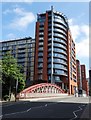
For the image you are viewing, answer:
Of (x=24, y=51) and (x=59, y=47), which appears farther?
(x=24, y=51)

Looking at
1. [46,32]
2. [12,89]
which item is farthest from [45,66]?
[12,89]

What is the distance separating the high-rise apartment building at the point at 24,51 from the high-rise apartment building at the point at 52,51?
13778 millimetres

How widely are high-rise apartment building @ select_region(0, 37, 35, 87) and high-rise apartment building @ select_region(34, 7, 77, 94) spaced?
1378 cm

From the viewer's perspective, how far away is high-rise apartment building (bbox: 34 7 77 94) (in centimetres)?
11538

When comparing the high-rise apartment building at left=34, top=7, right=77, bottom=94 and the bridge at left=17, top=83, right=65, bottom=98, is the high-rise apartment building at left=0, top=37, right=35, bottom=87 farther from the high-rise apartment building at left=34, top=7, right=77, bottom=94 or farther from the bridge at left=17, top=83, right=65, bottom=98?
the bridge at left=17, top=83, right=65, bottom=98

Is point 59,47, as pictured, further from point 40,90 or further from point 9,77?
point 9,77

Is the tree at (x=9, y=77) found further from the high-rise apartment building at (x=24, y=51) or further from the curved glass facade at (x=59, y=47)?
the high-rise apartment building at (x=24, y=51)

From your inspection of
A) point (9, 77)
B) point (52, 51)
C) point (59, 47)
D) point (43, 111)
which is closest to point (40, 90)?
point (9, 77)

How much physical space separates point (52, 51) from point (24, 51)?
2679 cm

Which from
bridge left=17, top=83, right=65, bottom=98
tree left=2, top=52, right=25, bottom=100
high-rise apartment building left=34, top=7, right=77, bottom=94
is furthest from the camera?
high-rise apartment building left=34, top=7, right=77, bottom=94

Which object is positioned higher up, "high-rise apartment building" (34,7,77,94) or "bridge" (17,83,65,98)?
"high-rise apartment building" (34,7,77,94)

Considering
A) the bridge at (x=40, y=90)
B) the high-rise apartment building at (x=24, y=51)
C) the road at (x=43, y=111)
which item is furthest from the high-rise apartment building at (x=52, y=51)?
the road at (x=43, y=111)

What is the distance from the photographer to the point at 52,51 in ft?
382

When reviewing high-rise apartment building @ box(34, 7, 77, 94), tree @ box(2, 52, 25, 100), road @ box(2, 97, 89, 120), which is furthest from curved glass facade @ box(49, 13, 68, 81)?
road @ box(2, 97, 89, 120)
